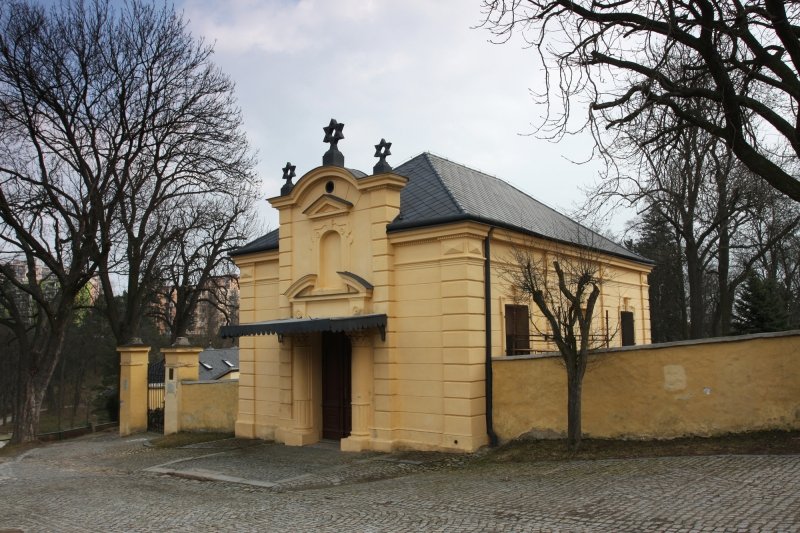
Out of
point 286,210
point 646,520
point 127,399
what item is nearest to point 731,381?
point 646,520

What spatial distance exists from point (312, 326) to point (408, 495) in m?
5.29

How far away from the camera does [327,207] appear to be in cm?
1547

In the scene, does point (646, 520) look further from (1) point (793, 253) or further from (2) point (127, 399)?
(1) point (793, 253)

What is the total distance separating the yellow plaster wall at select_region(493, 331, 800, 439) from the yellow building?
2.75 ft

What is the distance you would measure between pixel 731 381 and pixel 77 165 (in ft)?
61.6

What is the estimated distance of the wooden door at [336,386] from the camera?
50.9 ft

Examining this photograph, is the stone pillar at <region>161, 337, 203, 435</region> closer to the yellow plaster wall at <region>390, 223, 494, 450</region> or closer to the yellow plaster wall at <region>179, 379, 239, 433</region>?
the yellow plaster wall at <region>179, 379, 239, 433</region>

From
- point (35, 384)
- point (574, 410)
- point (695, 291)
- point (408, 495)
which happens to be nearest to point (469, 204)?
point (574, 410)

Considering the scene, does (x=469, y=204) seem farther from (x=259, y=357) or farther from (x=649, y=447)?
(x=259, y=357)

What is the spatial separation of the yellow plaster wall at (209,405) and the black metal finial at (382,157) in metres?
7.35

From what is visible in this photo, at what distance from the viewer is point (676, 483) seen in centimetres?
848

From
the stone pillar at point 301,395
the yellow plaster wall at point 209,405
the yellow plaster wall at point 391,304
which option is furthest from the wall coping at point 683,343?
the yellow plaster wall at point 209,405

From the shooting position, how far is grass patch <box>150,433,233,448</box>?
17.2 metres

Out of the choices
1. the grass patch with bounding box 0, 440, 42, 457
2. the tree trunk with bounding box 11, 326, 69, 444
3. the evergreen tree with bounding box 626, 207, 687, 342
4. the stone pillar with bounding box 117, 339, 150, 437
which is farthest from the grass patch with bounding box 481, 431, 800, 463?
the evergreen tree with bounding box 626, 207, 687, 342
